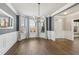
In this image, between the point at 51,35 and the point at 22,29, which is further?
the point at 22,29

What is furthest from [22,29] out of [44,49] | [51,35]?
[44,49]

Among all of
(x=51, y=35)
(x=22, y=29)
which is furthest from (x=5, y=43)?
(x=51, y=35)

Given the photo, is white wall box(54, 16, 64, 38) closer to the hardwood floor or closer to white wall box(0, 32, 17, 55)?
the hardwood floor

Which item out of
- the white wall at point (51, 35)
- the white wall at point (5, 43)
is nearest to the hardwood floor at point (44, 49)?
the white wall at point (5, 43)

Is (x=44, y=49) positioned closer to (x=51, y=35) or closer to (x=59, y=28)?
(x=51, y=35)

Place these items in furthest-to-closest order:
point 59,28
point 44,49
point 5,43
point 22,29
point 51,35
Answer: point 59,28, point 22,29, point 51,35, point 44,49, point 5,43

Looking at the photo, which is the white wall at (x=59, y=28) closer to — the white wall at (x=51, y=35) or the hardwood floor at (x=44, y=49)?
the white wall at (x=51, y=35)

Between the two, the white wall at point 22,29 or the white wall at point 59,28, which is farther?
the white wall at point 59,28

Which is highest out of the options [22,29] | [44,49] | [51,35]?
[22,29]

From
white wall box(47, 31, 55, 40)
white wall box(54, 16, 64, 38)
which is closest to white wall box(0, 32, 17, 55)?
white wall box(47, 31, 55, 40)

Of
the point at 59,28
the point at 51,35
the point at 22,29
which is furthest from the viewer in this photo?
the point at 59,28

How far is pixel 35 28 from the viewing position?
9.09 metres

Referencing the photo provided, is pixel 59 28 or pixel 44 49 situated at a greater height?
pixel 59 28

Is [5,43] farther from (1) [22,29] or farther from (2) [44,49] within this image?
(1) [22,29]
